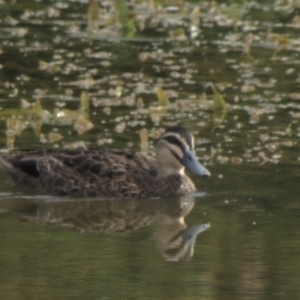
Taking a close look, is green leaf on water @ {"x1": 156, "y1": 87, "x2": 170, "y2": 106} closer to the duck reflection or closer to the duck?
the duck

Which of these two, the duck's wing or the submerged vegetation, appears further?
the submerged vegetation

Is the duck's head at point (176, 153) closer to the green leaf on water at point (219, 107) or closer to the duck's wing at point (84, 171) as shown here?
the duck's wing at point (84, 171)

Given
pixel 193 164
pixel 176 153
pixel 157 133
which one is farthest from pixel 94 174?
pixel 157 133

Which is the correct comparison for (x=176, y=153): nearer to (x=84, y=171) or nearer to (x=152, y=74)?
(x=84, y=171)

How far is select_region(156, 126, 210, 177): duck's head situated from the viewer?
41.0ft

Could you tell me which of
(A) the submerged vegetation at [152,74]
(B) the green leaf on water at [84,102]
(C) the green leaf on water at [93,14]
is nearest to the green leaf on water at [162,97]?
(A) the submerged vegetation at [152,74]

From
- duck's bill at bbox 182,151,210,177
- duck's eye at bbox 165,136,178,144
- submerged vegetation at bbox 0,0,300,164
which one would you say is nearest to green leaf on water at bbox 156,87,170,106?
submerged vegetation at bbox 0,0,300,164

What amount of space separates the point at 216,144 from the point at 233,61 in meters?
4.74

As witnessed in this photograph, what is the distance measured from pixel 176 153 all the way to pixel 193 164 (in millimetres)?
334

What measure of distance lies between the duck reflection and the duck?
0.17 metres

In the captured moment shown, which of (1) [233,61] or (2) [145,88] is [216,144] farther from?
(1) [233,61]

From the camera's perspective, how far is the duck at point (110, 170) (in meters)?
12.6

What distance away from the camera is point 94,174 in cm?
1275

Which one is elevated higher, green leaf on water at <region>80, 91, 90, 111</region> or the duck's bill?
green leaf on water at <region>80, 91, 90, 111</region>
